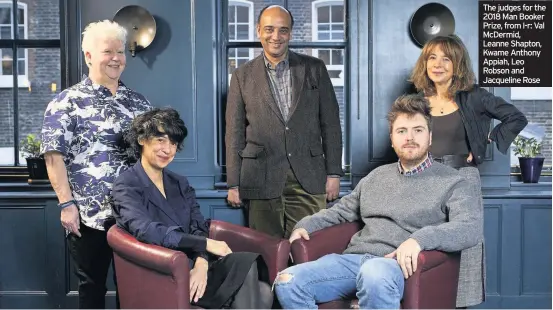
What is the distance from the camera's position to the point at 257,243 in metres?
3.21

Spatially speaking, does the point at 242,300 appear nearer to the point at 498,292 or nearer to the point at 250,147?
the point at 250,147

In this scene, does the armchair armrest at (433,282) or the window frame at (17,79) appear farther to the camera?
the window frame at (17,79)

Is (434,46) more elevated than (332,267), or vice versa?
(434,46)

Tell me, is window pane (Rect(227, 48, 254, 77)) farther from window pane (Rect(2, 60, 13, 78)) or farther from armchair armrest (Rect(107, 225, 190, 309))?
armchair armrest (Rect(107, 225, 190, 309))

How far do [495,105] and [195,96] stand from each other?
178cm

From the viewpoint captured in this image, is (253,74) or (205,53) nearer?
(253,74)

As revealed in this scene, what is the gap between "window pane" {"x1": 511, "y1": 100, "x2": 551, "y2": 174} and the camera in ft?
15.6

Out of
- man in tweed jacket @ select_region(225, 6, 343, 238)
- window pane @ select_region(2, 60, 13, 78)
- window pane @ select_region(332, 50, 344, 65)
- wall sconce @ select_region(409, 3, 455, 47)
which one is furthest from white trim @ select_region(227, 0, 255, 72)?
window pane @ select_region(2, 60, 13, 78)

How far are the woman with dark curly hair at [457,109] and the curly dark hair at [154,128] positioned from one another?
129 cm

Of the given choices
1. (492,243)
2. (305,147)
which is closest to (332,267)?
(305,147)

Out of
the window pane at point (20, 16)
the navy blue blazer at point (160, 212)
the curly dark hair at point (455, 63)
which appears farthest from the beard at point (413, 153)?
the window pane at point (20, 16)

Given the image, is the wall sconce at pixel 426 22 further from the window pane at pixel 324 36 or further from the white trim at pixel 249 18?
the white trim at pixel 249 18

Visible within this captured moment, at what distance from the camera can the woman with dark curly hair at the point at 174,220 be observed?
287 centimetres

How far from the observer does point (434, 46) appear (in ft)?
12.0
